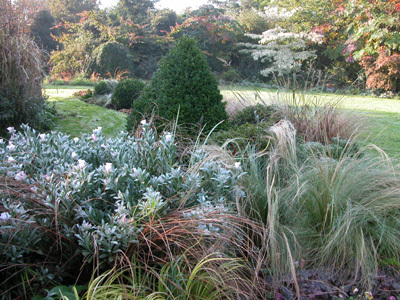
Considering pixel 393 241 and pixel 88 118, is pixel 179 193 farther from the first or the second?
pixel 88 118

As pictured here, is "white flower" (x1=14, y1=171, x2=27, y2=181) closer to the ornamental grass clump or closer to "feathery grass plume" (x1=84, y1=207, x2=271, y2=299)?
"feathery grass plume" (x1=84, y1=207, x2=271, y2=299)

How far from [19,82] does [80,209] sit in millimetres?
3754

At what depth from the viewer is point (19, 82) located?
4.71 m

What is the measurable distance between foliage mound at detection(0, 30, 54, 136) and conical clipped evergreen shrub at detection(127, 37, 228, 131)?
5.61ft

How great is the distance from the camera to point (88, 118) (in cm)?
637

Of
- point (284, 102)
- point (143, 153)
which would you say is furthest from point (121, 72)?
point (143, 153)

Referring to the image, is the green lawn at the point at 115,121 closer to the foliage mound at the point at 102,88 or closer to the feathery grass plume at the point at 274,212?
the foliage mound at the point at 102,88

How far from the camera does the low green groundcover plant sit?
67.1 inches

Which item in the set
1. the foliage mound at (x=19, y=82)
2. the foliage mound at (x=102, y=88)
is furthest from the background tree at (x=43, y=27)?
the foliage mound at (x=19, y=82)

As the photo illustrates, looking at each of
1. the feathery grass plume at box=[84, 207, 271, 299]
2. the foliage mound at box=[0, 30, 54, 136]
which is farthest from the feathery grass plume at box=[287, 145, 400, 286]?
the foliage mound at box=[0, 30, 54, 136]

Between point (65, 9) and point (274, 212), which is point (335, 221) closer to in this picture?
point (274, 212)

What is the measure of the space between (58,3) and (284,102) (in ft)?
105

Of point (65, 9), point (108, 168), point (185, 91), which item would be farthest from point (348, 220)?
point (65, 9)

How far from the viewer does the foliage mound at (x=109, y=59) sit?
15836 millimetres
